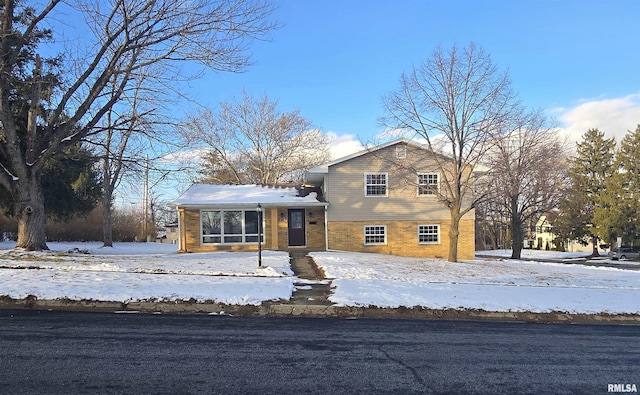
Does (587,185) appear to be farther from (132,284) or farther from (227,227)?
(132,284)

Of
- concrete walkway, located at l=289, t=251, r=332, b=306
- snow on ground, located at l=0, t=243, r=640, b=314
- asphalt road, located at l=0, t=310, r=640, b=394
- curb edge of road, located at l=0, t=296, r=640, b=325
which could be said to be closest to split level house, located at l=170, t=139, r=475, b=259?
concrete walkway, located at l=289, t=251, r=332, b=306

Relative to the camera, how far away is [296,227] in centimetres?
2378

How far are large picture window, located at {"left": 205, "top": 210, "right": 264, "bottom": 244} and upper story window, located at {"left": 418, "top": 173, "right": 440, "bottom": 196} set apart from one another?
9.14m

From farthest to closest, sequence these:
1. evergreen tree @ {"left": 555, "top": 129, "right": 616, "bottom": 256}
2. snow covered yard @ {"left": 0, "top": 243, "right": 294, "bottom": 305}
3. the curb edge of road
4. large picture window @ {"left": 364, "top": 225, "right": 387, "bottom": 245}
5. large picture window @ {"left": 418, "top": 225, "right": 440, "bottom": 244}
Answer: evergreen tree @ {"left": 555, "top": 129, "right": 616, "bottom": 256} < large picture window @ {"left": 418, "top": 225, "right": 440, "bottom": 244} < large picture window @ {"left": 364, "top": 225, "right": 387, "bottom": 245} < snow covered yard @ {"left": 0, "top": 243, "right": 294, "bottom": 305} < the curb edge of road

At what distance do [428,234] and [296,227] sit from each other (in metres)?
7.43

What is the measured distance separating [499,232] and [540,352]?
85092 millimetres

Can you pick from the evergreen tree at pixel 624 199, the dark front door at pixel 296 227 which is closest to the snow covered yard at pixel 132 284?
the dark front door at pixel 296 227

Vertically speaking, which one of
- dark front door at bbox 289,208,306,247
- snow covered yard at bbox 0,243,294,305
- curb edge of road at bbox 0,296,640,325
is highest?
dark front door at bbox 289,208,306,247

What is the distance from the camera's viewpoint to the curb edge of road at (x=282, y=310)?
8047 millimetres

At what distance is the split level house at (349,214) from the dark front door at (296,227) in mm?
55

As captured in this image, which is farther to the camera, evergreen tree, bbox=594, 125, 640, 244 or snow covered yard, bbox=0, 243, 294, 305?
evergreen tree, bbox=594, 125, 640, 244

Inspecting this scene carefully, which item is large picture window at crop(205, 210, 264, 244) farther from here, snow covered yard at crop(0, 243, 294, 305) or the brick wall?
snow covered yard at crop(0, 243, 294, 305)

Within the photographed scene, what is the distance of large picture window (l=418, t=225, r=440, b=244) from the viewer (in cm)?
2430

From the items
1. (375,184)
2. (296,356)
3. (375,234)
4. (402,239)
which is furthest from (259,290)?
(402,239)
